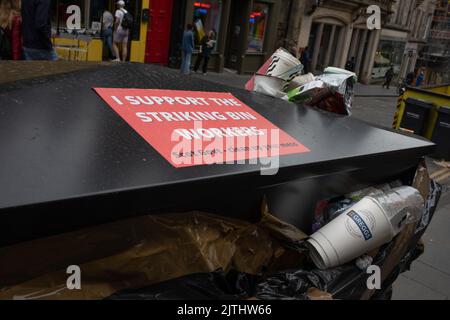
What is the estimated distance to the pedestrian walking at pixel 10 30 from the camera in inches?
189

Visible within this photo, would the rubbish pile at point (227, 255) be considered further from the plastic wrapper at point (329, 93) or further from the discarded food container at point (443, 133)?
the discarded food container at point (443, 133)

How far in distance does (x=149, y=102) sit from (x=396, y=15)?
101ft

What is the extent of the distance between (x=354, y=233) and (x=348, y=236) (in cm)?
3

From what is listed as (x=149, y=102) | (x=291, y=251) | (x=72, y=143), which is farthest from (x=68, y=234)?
(x=291, y=251)

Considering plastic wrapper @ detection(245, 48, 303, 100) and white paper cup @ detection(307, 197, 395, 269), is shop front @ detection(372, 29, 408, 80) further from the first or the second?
white paper cup @ detection(307, 197, 395, 269)

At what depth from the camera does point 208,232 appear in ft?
4.93

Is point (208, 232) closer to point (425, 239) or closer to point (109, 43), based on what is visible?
point (425, 239)

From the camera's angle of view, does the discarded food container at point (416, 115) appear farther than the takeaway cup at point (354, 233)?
Yes

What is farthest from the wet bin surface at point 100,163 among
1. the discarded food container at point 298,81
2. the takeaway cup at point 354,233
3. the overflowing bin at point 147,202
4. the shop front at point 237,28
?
the shop front at point 237,28

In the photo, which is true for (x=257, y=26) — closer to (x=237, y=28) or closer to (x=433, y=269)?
(x=237, y=28)

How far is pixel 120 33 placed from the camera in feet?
37.4

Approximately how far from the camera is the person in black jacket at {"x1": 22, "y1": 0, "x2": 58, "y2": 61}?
4.93 metres

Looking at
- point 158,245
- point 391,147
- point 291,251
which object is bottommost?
point 291,251

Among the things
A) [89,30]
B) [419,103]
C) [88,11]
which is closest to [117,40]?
[89,30]
